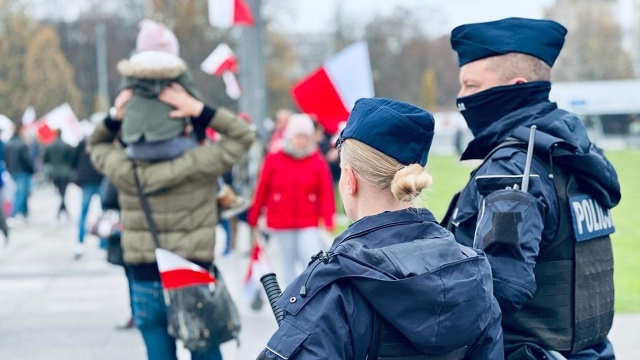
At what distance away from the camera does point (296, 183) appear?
28.3 ft

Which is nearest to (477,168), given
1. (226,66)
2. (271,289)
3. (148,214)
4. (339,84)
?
(271,289)

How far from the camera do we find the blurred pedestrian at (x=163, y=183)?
176 inches

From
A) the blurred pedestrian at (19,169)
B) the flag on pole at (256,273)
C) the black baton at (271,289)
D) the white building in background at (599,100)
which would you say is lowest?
the white building in background at (599,100)

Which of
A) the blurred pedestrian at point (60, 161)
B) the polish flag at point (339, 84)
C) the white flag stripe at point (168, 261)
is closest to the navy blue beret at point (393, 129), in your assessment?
the white flag stripe at point (168, 261)

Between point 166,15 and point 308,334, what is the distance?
44.6 meters

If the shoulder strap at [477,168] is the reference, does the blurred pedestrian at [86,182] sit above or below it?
below

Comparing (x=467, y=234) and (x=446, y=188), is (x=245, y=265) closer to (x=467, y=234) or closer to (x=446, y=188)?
(x=467, y=234)

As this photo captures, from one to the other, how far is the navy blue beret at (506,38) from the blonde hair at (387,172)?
1013 mm

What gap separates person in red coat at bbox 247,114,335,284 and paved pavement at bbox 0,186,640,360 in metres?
0.66

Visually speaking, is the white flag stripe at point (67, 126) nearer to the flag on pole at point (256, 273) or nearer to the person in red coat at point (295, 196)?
the person in red coat at point (295, 196)

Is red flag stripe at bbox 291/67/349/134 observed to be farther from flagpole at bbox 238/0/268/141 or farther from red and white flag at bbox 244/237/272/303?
flagpole at bbox 238/0/268/141

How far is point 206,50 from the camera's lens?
46.0 meters

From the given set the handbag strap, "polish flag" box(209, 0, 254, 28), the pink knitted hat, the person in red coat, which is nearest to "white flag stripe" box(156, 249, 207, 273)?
the handbag strap

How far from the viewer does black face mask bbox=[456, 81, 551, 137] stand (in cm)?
320
